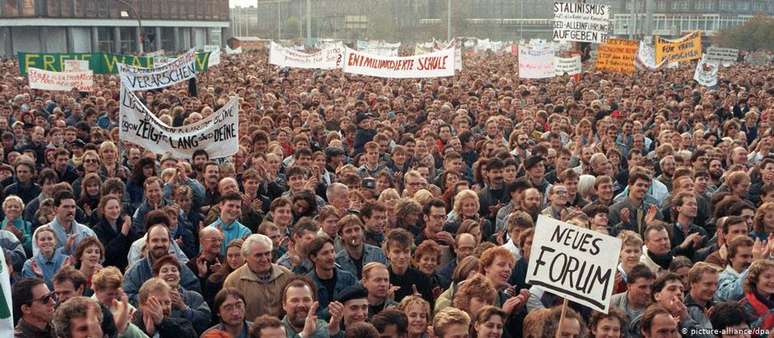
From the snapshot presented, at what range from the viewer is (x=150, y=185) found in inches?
369

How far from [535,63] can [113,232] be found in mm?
17125

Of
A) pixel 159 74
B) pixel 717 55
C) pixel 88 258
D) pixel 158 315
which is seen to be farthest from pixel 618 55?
pixel 158 315

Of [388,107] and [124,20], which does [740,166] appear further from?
[124,20]

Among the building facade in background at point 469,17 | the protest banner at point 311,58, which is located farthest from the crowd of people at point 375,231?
the building facade in background at point 469,17

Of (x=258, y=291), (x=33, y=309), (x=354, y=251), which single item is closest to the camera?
(x=33, y=309)

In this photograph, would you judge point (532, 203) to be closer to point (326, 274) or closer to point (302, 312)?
point (326, 274)

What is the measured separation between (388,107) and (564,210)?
9.19 m

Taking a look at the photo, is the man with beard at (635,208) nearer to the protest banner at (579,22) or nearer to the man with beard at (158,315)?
the man with beard at (158,315)

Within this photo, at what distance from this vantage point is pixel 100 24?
65688mm

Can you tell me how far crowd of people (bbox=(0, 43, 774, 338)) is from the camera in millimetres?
6055

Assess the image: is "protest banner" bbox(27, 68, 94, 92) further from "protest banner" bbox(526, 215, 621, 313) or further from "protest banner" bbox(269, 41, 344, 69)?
"protest banner" bbox(526, 215, 621, 313)

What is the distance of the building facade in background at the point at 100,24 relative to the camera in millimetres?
61000

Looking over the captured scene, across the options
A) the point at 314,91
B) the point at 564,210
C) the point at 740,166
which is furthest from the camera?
the point at 314,91

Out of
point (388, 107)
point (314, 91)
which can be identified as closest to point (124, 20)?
point (314, 91)
